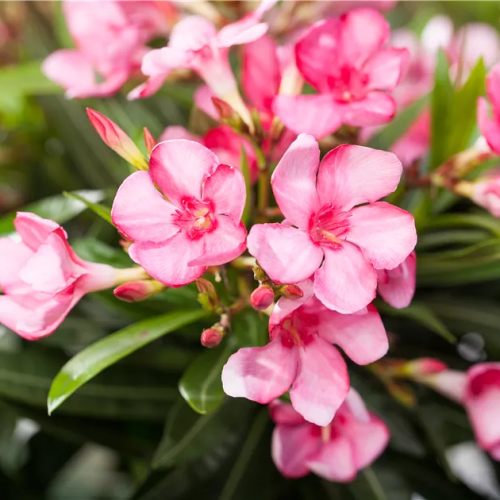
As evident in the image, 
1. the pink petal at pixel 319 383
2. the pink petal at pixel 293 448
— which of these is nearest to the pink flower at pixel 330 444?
the pink petal at pixel 293 448

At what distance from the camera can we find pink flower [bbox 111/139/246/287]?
40cm

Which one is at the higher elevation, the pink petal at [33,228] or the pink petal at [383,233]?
the pink petal at [33,228]

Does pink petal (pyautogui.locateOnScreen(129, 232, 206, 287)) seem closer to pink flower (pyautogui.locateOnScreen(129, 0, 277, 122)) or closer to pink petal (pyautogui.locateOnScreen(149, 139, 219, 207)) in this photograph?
pink petal (pyautogui.locateOnScreen(149, 139, 219, 207))

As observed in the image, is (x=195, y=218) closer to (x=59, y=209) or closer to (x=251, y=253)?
(x=251, y=253)

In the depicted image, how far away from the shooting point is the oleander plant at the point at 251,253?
0.42 m

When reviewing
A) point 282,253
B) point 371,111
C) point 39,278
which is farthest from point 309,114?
point 39,278

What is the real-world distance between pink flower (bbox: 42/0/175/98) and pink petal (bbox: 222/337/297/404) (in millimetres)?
395

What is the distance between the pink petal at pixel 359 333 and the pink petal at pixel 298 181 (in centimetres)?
8

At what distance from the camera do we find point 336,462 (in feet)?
1.82

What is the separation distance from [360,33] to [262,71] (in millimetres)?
105

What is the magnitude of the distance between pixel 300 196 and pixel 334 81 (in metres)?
0.18

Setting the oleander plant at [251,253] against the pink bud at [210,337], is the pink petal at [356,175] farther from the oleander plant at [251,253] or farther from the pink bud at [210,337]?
the pink bud at [210,337]

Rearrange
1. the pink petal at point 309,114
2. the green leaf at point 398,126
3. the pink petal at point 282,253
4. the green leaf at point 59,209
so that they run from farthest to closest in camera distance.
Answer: the green leaf at point 398,126 < the green leaf at point 59,209 < the pink petal at point 309,114 < the pink petal at point 282,253

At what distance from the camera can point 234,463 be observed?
0.75 metres
